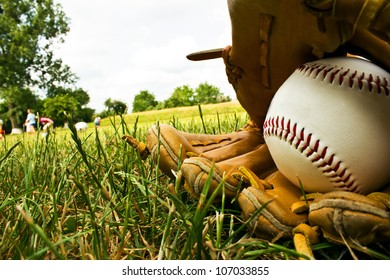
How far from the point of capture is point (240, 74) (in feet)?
3.82

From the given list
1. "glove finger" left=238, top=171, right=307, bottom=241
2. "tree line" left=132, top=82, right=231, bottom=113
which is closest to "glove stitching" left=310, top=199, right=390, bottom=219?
"glove finger" left=238, top=171, right=307, bottom=241

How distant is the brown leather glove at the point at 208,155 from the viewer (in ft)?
3.02

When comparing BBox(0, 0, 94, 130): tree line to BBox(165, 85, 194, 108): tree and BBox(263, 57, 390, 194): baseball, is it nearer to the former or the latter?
BBox(165, 85, 194, 108): tree

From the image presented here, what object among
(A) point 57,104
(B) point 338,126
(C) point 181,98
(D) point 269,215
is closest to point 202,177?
(D) point 269,215

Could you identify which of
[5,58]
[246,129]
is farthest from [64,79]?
[246,129]

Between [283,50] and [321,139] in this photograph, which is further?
[283,50]

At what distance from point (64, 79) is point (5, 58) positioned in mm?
3510

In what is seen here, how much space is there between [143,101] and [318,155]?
33.4 m

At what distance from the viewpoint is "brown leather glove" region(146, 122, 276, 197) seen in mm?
921

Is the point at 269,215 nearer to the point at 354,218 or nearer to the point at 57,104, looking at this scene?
the point at 354,218

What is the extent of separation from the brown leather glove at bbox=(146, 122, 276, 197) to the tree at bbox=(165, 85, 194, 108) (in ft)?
87.7

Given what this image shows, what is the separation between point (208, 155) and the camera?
4.05 feet

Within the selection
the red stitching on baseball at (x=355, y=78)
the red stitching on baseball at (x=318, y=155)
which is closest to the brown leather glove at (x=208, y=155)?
the red stitching on baseball at (x=318, y=155)
